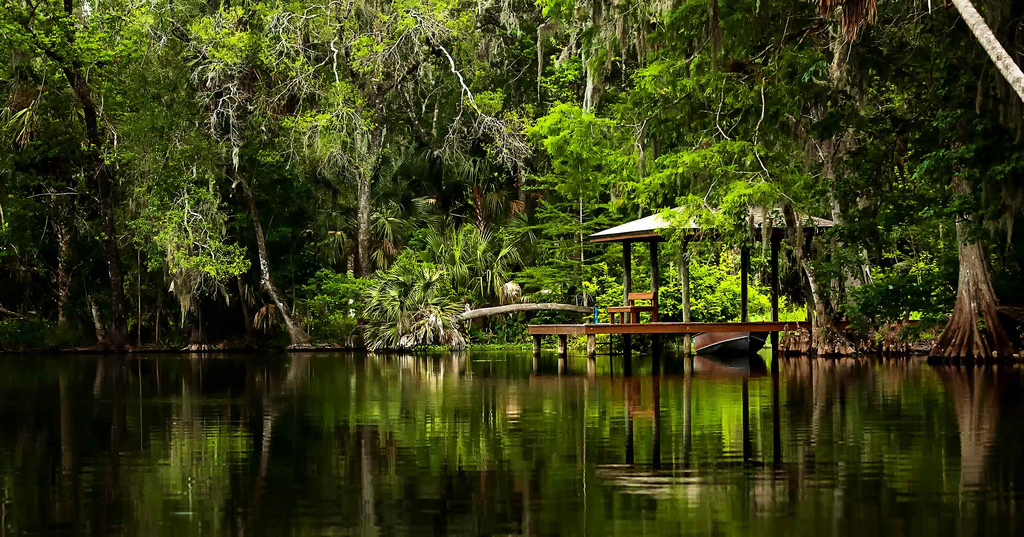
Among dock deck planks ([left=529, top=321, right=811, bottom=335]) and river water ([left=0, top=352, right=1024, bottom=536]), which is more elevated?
dock deck planks ([left=529, top=321, right=811, bottom=335])

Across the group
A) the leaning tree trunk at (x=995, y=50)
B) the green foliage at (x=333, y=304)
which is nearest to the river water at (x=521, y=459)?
the leaning tree trunk at (x=995, y=50)

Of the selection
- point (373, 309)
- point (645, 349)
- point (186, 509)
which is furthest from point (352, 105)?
point (186, 509)

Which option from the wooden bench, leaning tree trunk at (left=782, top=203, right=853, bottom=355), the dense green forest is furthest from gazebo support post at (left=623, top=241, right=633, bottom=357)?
leaning tree trunk at (left=782, top=203, right=853, bottom=355)

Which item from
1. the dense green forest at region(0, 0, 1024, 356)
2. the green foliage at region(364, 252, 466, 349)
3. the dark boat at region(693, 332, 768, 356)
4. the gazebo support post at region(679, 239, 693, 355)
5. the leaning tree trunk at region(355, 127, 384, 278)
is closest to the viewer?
the dense green forest at region(0, 0, 1024, 356)

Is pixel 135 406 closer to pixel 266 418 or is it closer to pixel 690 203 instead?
pixel 266 418

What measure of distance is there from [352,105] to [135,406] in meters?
21.0

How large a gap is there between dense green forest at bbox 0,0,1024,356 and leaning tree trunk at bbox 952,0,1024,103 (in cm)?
876

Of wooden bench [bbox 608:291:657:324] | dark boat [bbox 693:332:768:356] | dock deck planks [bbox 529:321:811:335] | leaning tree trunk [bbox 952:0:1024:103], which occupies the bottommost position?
dark boat [bbox 693:332:768:356]

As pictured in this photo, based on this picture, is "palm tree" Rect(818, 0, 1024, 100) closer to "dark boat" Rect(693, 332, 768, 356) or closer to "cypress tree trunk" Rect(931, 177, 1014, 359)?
"cypress tree trunk" Rect(931, 177, 1014, 359)

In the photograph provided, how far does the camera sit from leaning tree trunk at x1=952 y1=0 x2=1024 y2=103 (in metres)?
12.3

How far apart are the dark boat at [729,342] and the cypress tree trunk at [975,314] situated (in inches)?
163

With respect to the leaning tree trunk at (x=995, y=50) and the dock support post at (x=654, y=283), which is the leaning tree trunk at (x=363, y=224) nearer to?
the dock support post at (x=654, y=283)

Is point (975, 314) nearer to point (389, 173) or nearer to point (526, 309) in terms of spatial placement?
point (526, 309)

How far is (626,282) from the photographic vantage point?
26.0 metres
